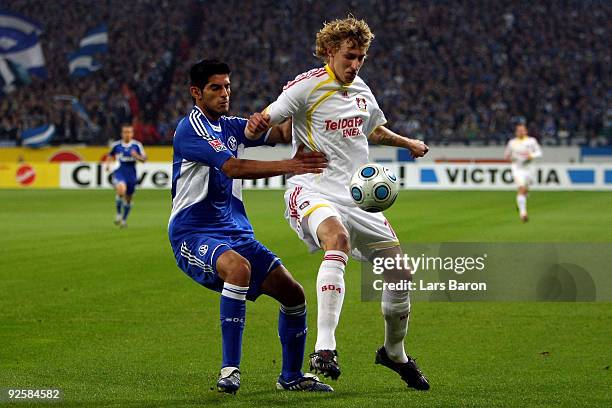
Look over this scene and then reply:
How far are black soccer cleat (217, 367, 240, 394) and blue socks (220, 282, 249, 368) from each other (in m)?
0.06

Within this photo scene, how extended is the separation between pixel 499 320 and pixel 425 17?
38.6 metres

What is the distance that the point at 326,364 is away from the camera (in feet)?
19.6

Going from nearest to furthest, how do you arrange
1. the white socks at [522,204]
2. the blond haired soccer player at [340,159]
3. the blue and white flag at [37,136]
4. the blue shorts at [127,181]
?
1. the blond haired soccer player at [340,159]
2. the white socks at [522,204]
3. the blue shorts at [127,181]
4. the blue and white flag at [37,136]

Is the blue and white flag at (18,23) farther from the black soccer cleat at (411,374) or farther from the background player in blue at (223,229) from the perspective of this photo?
the black soccer cleat at (411,374)

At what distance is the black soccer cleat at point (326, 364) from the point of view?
235 inches

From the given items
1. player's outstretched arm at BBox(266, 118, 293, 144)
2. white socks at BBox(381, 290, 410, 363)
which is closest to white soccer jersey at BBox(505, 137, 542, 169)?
player's outstretched arm at BBox(266, 118, 293, 144)

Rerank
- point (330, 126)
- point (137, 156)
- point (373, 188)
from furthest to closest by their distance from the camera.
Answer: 1. point (137, 156)
2. point (330, 126)
3. point (373, 188)

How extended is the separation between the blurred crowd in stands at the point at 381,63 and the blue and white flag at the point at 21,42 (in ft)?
4.89

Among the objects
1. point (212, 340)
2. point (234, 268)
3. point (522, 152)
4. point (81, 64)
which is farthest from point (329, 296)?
point (81, 64)

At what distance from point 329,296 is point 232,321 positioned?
0.59m

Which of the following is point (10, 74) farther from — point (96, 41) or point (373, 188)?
point (373, 188)

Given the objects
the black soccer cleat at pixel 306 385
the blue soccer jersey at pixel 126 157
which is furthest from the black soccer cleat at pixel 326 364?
the blue soccer jersey at pixel 126 157

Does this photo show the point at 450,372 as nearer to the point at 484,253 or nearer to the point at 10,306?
the point at 10,306

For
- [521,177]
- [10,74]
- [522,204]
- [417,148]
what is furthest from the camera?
[10,74]
